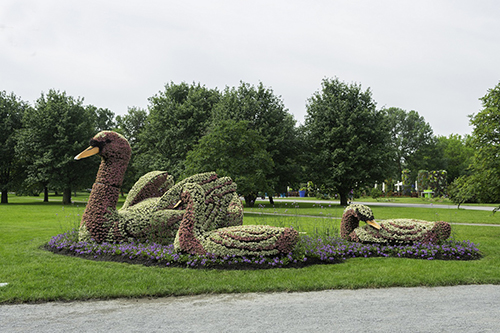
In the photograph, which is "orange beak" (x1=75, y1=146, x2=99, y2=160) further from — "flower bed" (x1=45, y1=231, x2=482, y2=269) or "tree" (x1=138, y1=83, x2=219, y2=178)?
"tree" (x1=138, y1=83, x2=219, y2=178)

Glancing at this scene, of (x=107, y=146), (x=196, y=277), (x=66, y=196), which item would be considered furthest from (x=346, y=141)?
(x=196, y=277)

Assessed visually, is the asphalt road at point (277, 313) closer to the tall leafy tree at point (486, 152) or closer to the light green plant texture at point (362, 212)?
the light green plant texture at point (362, 212)

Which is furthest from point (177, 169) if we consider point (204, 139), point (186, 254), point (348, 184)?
point (186, 254)

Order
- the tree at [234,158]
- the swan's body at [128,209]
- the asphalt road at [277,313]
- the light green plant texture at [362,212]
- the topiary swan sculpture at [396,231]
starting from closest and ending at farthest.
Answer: the asphalt road at [277,313]
the swan's body at [128,209]
the topiary swan sculpture at [396,231]
the light green plant texture at [362,212]
the tree at [234,158]

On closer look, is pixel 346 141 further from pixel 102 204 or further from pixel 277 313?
pixel 277 313

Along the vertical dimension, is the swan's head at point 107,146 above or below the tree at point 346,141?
below

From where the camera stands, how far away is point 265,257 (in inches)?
291

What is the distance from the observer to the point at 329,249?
830 cm

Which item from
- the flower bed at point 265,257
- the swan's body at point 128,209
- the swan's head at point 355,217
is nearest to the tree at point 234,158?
the swan's head at point 355,217

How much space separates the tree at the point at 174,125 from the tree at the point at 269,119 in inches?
116

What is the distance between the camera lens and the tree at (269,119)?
31.4 m

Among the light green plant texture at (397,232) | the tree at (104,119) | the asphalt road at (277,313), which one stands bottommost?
the asphalt road at (277,313)

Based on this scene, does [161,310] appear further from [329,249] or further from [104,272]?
[329,249]

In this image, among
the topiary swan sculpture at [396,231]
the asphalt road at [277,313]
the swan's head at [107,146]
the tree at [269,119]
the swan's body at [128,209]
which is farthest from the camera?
A: the tree at [269,119]
